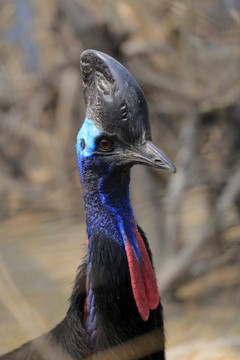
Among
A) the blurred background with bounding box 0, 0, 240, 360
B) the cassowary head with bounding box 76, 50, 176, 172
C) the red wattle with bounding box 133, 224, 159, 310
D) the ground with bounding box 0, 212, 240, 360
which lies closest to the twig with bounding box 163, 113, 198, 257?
the blurred background with bounding box 0, 0, 240, 360

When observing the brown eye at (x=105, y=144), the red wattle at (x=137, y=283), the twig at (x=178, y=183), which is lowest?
the red wattle at (x=137, y=283)

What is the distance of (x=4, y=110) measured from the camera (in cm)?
365

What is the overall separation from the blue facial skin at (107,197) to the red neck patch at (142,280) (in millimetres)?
15

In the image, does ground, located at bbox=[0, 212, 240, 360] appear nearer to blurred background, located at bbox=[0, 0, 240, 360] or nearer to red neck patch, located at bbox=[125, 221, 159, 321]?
blurred background, located at bbox=[0, 0, 240, 360]

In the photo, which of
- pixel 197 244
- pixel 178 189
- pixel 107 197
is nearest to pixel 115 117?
pixel 107 197

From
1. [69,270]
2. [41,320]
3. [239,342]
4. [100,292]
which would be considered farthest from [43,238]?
[100,292]

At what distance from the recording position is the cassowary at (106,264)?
4.03 feet

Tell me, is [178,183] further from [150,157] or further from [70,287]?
[150,157]

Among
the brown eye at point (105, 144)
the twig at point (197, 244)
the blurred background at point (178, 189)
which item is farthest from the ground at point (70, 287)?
the brown eye at point (105, 144)

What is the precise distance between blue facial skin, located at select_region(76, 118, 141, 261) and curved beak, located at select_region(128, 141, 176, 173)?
8cm

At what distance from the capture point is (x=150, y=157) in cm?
117

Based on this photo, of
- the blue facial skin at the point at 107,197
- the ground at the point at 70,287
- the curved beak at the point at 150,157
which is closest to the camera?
the curved beak at the point at 150,157

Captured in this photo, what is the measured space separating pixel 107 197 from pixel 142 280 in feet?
0.69

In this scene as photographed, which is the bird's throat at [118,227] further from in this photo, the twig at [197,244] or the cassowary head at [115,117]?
Result: the twig at [197,244]
